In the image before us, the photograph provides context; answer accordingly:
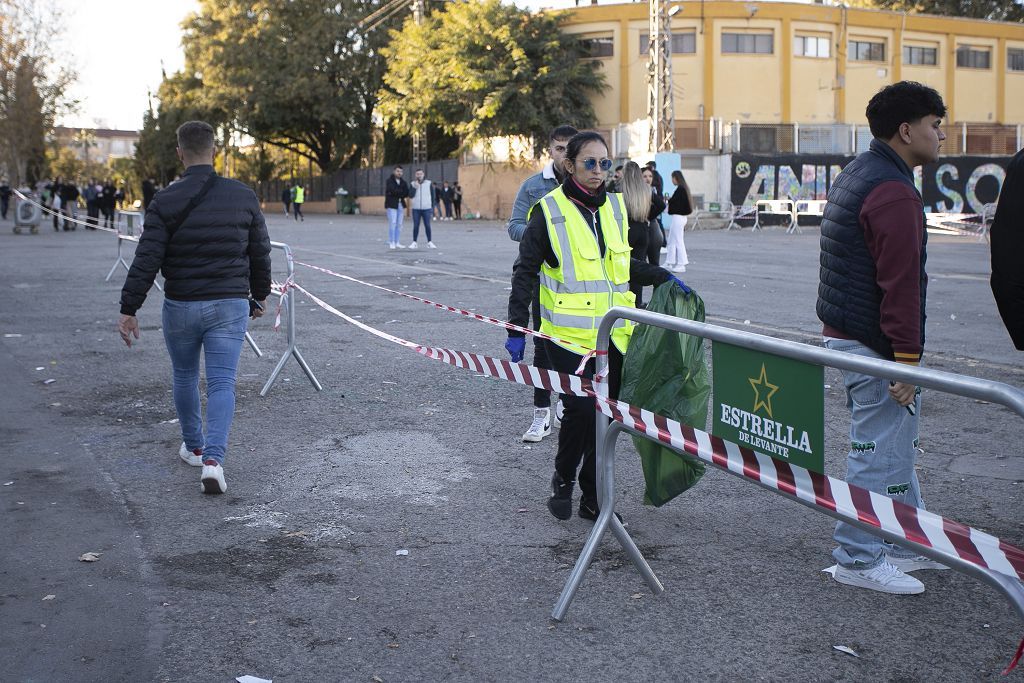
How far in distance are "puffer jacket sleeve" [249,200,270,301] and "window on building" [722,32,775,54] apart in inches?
1669

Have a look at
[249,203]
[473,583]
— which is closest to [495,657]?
[473,583]

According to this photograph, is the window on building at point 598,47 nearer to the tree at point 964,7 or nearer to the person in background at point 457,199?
the person in background at point 457,199

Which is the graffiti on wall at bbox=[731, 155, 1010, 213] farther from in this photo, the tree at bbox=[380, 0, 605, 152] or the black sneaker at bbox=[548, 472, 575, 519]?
the black sneaker at bbox=[548, 472, 575, 519]

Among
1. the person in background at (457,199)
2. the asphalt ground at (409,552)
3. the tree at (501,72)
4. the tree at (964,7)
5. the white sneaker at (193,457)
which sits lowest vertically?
the asphalt ground at (409,552)

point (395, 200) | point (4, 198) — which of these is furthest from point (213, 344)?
point (4, 198)

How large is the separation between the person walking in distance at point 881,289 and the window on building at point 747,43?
43520mm

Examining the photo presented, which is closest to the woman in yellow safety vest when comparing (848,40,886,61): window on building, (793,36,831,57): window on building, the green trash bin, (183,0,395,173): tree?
(793,36,831,57): window on building

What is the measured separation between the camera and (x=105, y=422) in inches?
290

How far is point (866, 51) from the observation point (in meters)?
47.3

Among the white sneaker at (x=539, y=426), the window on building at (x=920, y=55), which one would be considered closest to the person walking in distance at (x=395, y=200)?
the white sneaker at (x=539, y=426)

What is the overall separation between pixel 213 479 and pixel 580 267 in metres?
2.23

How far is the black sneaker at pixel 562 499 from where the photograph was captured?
5.18m

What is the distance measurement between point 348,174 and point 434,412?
58.3m

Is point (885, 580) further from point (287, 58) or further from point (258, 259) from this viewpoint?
point (287, 58)
